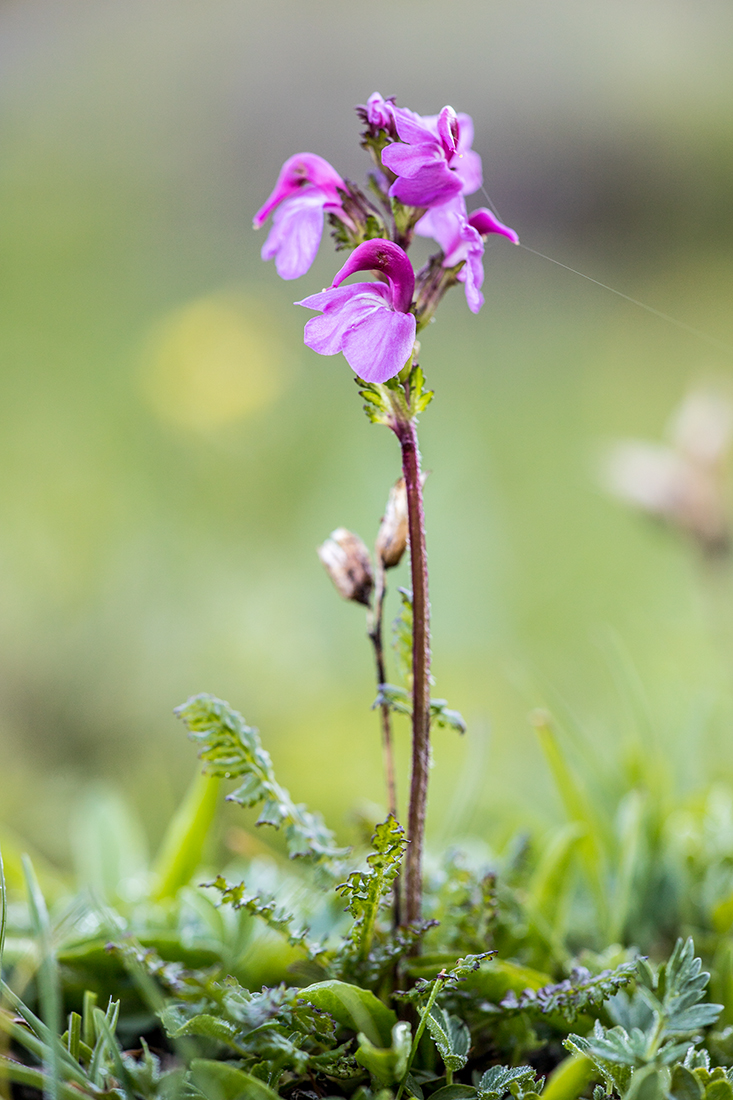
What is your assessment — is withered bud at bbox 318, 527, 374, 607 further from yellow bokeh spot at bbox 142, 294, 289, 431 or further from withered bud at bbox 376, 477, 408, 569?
yellow bokeh spot at bbox 142, 294, 289, 431

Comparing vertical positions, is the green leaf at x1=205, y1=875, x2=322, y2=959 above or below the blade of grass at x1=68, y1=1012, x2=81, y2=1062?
above

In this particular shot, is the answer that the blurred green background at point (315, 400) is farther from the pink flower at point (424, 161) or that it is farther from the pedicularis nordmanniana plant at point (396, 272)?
the pink flower at point (424, 161)

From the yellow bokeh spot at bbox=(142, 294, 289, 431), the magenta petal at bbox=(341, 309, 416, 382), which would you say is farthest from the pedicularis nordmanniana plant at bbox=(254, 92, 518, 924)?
the yellow bokeh spot at bbox=(142, 294, 289, 431)

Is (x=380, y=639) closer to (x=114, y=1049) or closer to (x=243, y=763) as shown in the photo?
(x=243, y=763)

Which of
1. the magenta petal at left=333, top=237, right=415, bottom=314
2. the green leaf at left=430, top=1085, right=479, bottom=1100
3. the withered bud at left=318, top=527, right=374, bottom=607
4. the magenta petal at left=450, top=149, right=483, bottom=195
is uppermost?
the magenta petal at left=450, top=149, right=483, bottom=195

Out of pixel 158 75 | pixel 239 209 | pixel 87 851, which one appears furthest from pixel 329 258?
pixel 87 851

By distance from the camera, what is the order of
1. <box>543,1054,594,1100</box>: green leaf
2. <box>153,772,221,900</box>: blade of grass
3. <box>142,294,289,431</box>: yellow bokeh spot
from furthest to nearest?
<box>142,294,289,431</box>: yellow bokeh spot
<box>153,772,221,900</box>: blade of grass
<box>543,1054,594,1100</box>: green leaf
